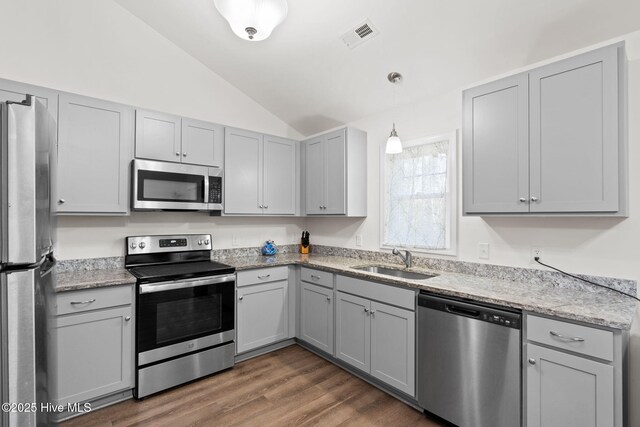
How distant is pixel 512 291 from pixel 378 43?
80.7 inches

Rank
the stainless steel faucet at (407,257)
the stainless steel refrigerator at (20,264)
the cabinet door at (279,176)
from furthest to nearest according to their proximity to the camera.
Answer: the cabinet door at (279,176), the stainless steel faucet at (407,257), the stainless steel refrigerator at (20,264)

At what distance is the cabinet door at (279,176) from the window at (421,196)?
109 centimetres

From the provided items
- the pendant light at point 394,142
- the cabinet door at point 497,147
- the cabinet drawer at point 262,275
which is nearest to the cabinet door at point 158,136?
the cabinet drawer at point 262,275

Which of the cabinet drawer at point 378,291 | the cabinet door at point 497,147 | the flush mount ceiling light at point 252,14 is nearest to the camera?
the flush mount ceiling light at point 252,14

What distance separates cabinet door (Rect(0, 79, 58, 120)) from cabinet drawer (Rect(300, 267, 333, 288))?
94.3 inches

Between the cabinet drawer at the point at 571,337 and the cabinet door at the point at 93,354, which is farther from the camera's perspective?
the cabinet door at the point at 93,354

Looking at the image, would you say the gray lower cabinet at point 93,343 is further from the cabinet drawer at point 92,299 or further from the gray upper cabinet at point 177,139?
the gray upper cabinet at point 177,139

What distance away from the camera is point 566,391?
5.16ft

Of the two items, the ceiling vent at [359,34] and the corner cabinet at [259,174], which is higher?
the ceiling vent at [359,34]

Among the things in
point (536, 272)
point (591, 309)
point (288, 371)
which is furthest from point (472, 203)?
point (288, 371)

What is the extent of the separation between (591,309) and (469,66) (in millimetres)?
1841

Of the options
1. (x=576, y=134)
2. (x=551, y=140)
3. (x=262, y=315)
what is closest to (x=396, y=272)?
(x=262, y=315)

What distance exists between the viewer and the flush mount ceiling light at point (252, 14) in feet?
6.22

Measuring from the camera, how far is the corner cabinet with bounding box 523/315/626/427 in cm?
145
